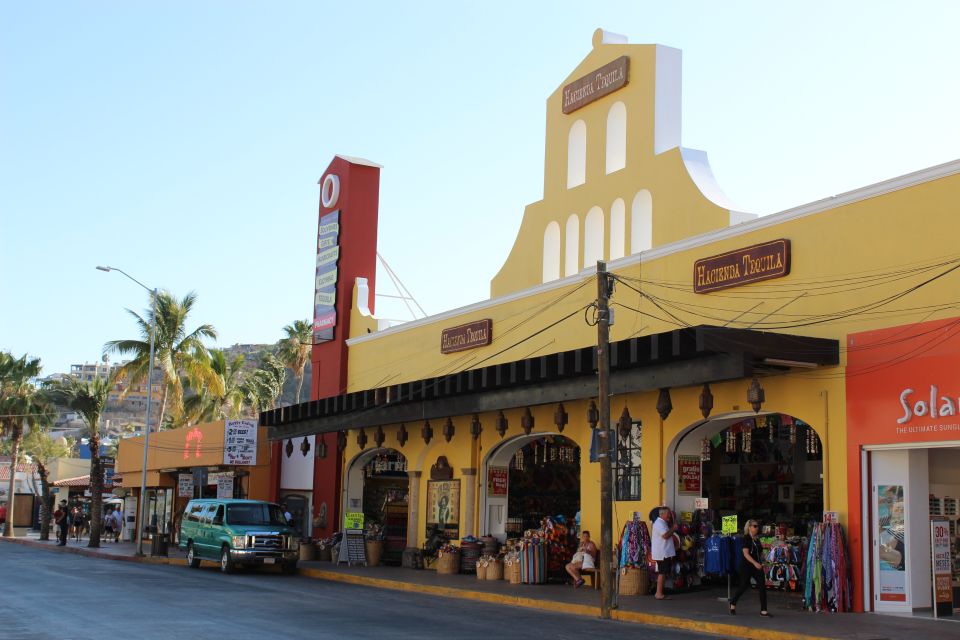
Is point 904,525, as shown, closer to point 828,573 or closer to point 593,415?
point 828,573

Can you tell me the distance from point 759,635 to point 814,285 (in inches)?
265

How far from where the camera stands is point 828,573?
57.8ft

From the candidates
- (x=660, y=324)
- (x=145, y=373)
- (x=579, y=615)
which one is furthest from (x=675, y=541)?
(x=145, y=373)

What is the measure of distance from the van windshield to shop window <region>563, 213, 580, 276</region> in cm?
Answer: 1013

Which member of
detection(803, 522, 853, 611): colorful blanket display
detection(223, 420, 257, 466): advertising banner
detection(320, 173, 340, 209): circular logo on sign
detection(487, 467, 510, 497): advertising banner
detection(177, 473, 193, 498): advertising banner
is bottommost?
detection(803, 522, 853, 611): colorful blanket display

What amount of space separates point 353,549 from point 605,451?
14.3 m

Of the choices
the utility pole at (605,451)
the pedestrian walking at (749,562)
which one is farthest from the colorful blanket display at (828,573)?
the utility pole at (605,451)

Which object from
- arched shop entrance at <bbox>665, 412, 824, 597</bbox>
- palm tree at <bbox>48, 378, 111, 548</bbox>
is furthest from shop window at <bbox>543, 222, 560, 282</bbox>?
palm tree at <bbox>48, 378, 111, 548</bbox>

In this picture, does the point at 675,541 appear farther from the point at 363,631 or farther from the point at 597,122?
the point at 597,122

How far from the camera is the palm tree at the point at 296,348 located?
7350cm

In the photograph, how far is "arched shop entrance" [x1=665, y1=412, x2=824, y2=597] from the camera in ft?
69.6

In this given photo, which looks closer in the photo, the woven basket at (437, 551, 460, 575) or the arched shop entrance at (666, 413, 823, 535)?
the arched shop entrance at (666, 413, 823, 535)

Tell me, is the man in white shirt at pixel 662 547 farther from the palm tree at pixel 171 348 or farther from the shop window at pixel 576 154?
the palm tree at pixel 171 348

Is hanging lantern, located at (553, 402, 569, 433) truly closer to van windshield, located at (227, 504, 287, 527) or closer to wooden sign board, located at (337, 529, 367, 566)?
van windshield, located at (227, 504, 287, 527)
